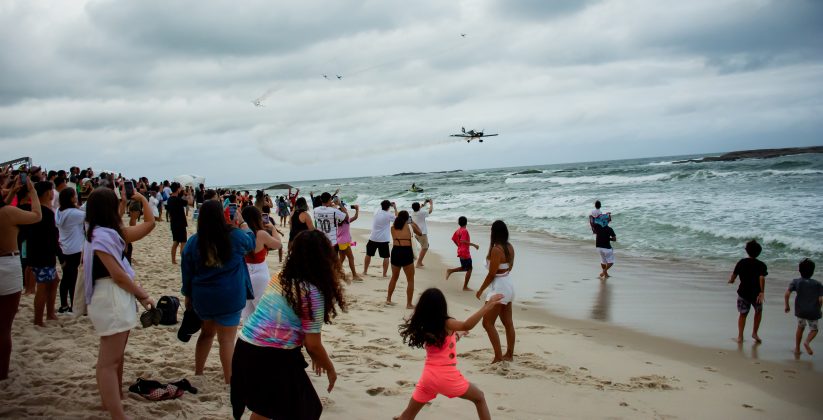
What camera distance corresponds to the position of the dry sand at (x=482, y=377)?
14.0ft

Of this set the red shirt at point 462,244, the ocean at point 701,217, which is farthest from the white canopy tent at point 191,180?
the red shirt at point 462,244

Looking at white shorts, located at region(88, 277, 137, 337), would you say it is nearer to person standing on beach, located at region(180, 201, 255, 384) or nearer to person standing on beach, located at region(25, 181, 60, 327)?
person standing on beach, located at region(180, 201, 255, 384)

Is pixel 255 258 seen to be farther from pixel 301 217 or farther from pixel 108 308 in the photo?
pixel 301 217

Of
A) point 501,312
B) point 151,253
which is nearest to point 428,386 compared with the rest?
point 501,312

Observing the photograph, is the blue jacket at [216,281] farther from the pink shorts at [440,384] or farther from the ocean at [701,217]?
the ocean at [701,217]

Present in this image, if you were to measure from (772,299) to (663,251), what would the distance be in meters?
5.98

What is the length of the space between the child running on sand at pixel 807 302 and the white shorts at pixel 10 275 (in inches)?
315

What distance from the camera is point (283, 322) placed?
310cm

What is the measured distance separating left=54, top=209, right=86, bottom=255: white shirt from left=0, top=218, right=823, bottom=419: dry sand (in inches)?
33.7

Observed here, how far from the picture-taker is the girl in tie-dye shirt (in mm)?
3088

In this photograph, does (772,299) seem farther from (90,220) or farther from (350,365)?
(90,220)

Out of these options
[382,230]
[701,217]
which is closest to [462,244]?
[382,230]

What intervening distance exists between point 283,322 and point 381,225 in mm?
8308

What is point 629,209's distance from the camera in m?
24.1
